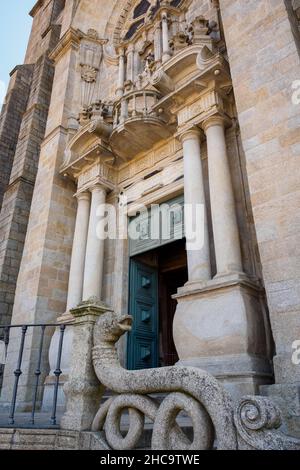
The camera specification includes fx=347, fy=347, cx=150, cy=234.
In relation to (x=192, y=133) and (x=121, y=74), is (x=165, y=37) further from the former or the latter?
(x=192, y=133)

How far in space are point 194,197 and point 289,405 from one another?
10.9ft

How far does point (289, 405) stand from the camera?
123 inches

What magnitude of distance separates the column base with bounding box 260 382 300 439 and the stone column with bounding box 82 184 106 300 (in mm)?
4130

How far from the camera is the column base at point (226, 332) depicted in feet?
12.8

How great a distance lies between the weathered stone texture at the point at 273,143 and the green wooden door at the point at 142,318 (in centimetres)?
377

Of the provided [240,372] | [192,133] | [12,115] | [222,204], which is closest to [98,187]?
[192,133]

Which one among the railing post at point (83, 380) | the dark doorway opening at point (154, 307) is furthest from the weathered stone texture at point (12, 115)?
the railing post at point (83, 380)

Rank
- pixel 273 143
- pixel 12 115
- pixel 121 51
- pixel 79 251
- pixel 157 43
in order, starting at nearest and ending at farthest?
pixel 273 143
pixel 79 251
pixel 157 43
pixel 121 51
pixel 12 115

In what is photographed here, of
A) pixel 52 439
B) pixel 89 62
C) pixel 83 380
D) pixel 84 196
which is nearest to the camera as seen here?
pixel 52 439

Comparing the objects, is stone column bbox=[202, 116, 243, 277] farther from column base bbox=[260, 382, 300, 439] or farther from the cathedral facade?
column base bbox=[260, 382, 300, 439]

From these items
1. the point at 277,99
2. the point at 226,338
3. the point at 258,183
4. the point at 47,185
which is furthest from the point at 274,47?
the point at 47,185

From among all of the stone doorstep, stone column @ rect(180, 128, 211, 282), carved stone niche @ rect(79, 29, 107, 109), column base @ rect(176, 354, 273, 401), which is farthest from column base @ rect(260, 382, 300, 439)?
carved stone niche @ rect(79, 29, 107, 109)

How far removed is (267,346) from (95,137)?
18.8 feet

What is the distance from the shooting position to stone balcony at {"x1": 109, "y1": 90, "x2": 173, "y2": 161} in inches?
271
